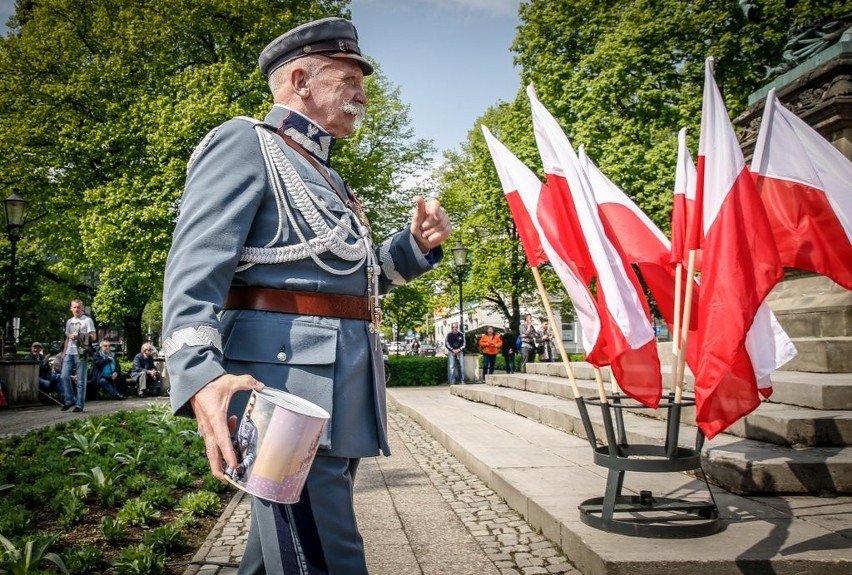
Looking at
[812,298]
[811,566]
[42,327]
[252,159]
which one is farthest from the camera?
[42,327]

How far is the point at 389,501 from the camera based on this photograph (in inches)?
220

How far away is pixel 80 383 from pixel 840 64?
14.3 meters

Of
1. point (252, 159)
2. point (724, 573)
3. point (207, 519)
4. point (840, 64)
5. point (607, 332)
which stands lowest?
point (207, 519)

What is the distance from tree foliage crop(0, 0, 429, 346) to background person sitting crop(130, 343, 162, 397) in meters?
2.32

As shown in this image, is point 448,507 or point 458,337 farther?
point 458,337

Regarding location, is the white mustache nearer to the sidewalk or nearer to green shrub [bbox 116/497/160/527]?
the sidewalk

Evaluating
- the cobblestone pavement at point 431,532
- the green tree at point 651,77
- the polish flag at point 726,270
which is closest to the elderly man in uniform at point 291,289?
the polish flag at point 726,270

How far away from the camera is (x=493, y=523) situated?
15.9ft

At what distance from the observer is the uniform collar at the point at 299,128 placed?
2275 millimetres

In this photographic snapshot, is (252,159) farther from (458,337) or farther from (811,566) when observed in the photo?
(458,337)

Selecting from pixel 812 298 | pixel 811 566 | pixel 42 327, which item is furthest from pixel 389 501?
pixel 42 327

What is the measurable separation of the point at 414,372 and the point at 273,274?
22840 millimetres

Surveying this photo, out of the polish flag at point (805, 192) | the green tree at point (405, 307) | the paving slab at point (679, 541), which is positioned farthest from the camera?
the green tree at point (405, 307)

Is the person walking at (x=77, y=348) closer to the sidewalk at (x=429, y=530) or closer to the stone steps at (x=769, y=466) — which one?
the sidewalk at (x=429, y=530)
